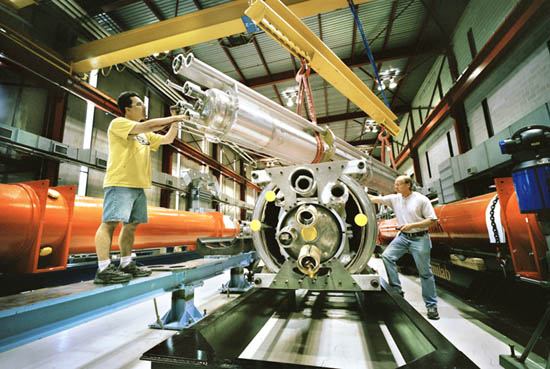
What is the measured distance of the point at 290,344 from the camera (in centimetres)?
206

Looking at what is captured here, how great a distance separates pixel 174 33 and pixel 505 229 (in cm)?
531

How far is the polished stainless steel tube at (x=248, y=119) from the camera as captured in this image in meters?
1.74

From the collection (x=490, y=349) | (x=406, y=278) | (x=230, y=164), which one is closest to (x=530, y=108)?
(x=406, y=278)

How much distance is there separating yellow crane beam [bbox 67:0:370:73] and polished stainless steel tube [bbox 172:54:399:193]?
2863 mm

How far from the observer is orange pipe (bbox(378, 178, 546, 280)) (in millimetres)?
1898

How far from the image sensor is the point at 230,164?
44.7 feet

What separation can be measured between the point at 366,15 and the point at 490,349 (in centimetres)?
652

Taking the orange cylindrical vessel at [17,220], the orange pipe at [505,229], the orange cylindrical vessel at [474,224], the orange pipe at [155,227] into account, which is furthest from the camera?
the orange pipe at [155,227]

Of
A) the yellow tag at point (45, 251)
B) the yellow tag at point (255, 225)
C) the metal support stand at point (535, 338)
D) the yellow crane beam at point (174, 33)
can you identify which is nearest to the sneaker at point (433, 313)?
the metal support stand at point (535, 338)

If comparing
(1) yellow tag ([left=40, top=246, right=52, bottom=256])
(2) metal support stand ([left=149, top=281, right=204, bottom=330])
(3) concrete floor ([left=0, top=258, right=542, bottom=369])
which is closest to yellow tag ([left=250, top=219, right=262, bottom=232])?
(3) concrete floor ([left=0, top=258, right=542, bottom=369])

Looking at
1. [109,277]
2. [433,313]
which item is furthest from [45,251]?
[433,313]

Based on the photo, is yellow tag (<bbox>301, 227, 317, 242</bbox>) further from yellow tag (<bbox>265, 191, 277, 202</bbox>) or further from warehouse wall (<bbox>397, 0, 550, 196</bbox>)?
warehouse wall (<bbox>397, 0, 550, 196</bbox>)

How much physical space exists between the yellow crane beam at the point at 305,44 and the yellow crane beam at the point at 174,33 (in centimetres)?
128

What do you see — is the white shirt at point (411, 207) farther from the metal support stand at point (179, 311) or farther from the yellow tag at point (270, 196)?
the metal support stand at point (179, 311)
